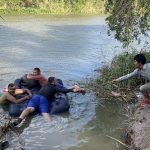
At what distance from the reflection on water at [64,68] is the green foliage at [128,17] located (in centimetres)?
242

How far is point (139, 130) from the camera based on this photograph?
799 cm

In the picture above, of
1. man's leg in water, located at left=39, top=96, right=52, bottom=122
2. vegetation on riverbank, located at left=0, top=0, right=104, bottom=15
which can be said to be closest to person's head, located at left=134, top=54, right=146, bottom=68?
man's leg in water, located at left=39, top=96, right=52, bottom=122

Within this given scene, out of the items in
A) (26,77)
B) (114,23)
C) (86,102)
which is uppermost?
(114,23)

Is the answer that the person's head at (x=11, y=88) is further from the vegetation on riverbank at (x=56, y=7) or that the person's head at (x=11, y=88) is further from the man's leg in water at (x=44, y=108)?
the vegetation on riverbank at (x=56, y=7)

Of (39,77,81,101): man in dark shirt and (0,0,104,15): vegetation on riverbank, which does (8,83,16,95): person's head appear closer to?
(39,77,81,101): man in dark shirt

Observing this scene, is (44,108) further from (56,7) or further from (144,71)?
(56,7)

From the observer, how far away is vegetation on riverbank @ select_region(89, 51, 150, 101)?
1154 centimetres

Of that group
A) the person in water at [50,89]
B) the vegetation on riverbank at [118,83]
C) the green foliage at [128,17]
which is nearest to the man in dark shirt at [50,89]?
the person in water at [50,89]

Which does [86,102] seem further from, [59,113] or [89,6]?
[89,6]

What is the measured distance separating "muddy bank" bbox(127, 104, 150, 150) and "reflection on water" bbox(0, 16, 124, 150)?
0.67 m

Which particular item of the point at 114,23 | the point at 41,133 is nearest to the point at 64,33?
the point at 114,23

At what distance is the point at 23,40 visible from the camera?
23.3 m

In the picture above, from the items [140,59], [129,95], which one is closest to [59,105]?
[129,95]

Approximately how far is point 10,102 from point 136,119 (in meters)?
4.05
